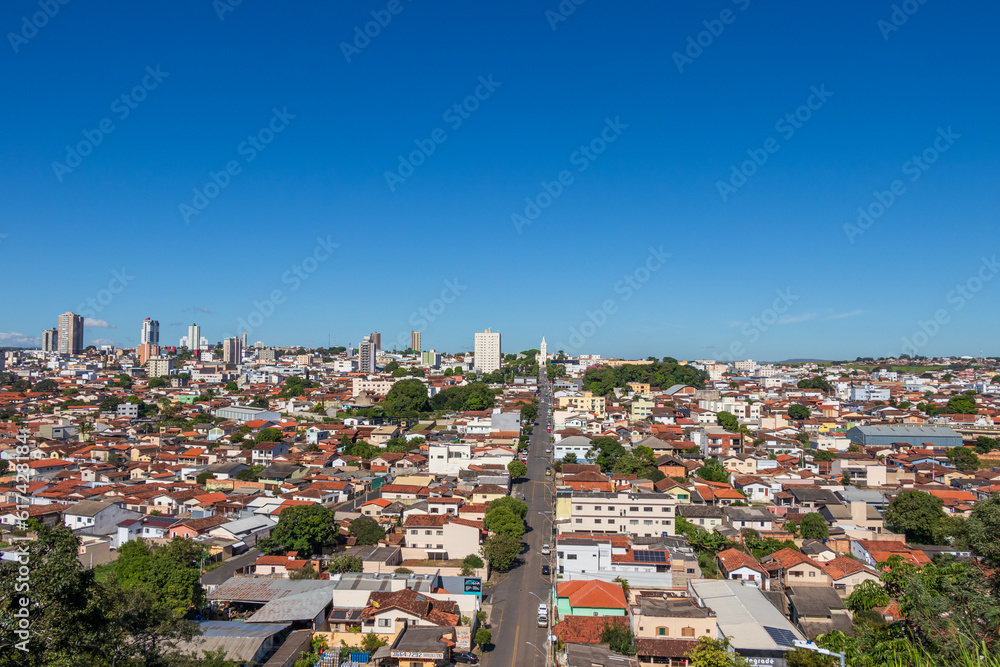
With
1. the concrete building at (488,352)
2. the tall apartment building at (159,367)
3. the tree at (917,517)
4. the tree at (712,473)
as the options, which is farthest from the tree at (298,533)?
the concrete building at (488,352)

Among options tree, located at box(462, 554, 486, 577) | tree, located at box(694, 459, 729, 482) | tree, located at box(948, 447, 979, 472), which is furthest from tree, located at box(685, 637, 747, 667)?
tree, located at box(948, 447, 979, 472)

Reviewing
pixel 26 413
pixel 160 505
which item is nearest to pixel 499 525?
pixel 160 505

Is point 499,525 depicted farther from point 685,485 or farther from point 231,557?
point 685,485

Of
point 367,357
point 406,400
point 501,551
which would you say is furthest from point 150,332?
point 501,551

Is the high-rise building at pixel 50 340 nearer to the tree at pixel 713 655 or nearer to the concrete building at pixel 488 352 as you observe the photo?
the concrete building at pixel 488 352

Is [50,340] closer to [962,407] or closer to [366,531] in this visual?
[366,531]

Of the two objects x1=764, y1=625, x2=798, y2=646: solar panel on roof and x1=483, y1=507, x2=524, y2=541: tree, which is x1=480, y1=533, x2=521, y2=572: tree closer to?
x1=483, y1=507, x2=524, y2=541: tree
